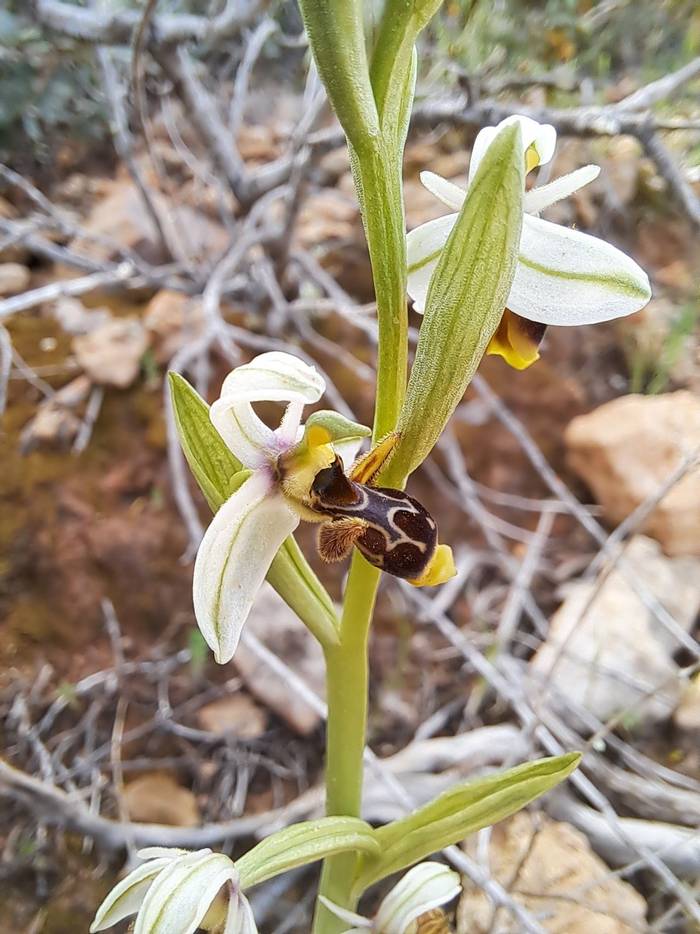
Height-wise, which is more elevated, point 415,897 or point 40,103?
point 40,103

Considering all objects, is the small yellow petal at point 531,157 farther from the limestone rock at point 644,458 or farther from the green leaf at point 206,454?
the limestone rock at point 644,458

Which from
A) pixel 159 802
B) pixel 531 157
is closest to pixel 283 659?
pixel 159 802

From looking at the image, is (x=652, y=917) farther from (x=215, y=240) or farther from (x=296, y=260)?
(x=215, y=240)

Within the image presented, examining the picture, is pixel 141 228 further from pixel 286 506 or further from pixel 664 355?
pixel 286 506

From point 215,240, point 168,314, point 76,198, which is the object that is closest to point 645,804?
point 168,314


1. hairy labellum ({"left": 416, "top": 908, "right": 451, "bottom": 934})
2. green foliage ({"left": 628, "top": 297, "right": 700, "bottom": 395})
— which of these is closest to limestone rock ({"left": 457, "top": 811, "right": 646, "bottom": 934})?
hairy labellum ({"left": 416, "top": 908, "right": 451, "bottom": 934})
